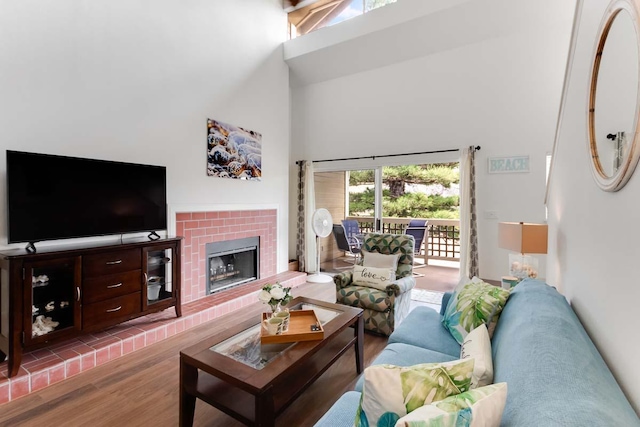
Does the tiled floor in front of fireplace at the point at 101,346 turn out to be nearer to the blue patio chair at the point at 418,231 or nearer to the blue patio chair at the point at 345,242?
the blue patio chair at the point at 345,242

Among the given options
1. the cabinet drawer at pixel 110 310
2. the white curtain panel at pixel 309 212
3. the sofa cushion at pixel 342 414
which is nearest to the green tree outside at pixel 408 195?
the white curtain panel at pixel 309 212

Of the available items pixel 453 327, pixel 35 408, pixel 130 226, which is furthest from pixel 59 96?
pixel 453 327

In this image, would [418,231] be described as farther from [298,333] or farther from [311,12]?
[311,12]

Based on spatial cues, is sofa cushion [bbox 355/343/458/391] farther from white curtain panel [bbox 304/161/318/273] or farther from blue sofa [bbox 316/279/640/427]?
white curtain panel [bbox 304/161/318/273]

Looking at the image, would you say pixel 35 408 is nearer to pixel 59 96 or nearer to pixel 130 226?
pixel 130 226

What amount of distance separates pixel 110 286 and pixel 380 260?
2481 millimetres

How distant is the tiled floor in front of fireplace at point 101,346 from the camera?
196 cm

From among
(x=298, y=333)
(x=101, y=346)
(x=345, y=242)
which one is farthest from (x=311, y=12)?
(x=101, y=346)

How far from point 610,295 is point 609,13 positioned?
3.57ft

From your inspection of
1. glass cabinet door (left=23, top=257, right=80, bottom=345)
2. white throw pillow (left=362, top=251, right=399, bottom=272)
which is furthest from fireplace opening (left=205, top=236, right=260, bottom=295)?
white throw pillow (left=362, top=251, right=399, bottom=272)

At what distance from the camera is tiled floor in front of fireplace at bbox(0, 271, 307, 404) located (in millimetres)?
1963

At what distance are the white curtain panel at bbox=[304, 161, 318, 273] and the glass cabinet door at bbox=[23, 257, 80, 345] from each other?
3.38 m

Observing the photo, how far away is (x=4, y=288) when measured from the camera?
2037mm

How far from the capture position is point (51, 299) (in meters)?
2.24
